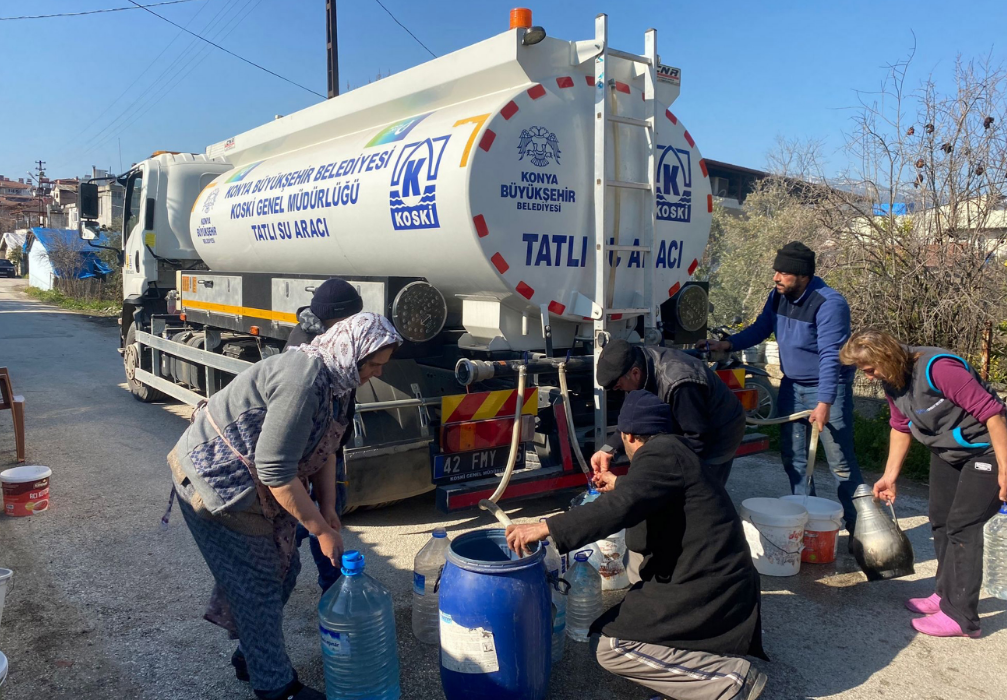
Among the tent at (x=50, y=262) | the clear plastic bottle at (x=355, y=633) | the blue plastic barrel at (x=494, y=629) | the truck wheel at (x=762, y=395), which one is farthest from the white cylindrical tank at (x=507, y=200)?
the tent at (x=50, y=262)

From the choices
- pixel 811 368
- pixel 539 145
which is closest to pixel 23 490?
pixel 539 145

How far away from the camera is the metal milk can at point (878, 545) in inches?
155

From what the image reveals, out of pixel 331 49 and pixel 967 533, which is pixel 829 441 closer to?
pixel 967 533

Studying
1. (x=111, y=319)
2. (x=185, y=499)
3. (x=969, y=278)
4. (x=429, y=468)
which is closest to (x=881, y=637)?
(x=429, y=468)

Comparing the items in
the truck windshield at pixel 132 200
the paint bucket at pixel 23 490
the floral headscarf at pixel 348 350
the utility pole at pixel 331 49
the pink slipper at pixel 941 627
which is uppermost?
the utility pole at pixel 331 49

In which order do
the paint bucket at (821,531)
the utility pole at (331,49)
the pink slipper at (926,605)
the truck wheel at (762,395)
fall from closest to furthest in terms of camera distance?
the pink slipper at (926,605) → the paint bucket at (821,531) → the truck wheel at (762,395) → the utility pole at (331,49)

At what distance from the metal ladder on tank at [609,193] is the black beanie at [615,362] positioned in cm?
101

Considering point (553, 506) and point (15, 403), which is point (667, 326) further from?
point (15, 403)

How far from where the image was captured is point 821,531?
13.6 feet

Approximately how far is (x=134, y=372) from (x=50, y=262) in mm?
28995

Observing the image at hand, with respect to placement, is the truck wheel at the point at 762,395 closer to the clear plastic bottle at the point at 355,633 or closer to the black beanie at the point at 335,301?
the black beanie at the point at 335,301

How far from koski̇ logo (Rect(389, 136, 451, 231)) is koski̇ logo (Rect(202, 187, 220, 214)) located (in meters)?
3.37

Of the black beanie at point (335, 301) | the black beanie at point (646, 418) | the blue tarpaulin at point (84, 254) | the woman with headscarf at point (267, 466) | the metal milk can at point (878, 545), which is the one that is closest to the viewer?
the woman with headscarf at point (267, 466)

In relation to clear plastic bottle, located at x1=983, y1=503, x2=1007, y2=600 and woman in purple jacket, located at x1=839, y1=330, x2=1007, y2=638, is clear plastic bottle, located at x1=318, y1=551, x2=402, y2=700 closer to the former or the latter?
woman in purple jacket, located at x1=839, y1=330, x2=1007, y2=638
